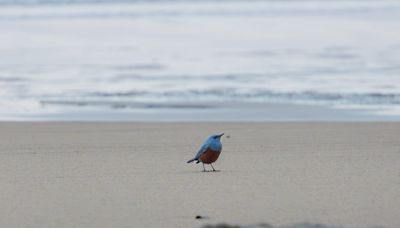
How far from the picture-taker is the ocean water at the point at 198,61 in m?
16.5

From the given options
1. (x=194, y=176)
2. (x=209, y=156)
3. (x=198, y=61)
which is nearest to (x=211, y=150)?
(x=209, y=156)

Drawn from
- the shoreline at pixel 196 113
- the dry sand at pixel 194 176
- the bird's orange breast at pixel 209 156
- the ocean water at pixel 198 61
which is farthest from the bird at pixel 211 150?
the ocean water at pixel 198 61

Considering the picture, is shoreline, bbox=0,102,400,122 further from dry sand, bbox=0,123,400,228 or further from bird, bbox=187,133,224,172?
bird, bbox=187,133,224,172

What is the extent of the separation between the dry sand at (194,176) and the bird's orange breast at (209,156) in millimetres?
145

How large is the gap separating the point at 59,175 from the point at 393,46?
1745 cm

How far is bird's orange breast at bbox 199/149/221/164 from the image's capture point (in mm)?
9492

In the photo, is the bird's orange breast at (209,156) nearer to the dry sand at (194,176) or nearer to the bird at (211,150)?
the bird at (211,150)

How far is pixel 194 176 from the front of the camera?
31.2 feet

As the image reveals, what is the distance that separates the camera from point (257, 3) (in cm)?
5600

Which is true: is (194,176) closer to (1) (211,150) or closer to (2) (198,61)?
(1) (211,150)

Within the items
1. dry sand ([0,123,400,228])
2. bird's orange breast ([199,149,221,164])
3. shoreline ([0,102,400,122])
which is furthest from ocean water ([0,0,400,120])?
bird's orange breast ([199,149,221,164])

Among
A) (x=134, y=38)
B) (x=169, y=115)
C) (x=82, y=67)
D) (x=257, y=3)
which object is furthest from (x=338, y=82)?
(x=257, y=3)

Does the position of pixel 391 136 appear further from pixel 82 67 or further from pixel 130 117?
pixel 82 67

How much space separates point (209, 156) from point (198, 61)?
13717 millimetres
